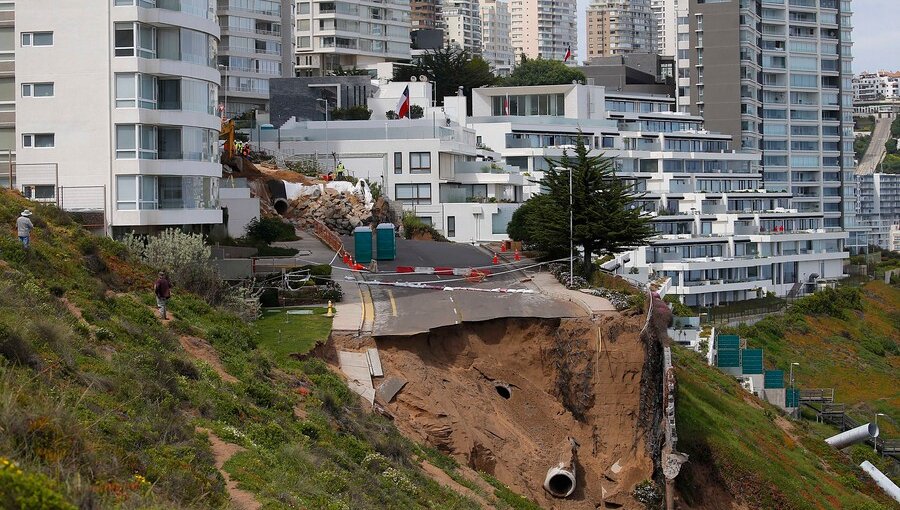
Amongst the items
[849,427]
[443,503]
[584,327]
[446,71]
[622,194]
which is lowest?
[849,427]

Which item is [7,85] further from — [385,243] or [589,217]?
[589,217]

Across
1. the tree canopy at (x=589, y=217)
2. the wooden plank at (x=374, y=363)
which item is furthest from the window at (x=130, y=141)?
the tree canopy at (x=589, y=217)

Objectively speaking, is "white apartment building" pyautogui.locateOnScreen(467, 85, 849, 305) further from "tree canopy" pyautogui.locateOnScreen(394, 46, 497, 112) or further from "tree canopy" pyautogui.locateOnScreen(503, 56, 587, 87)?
"tree canopy" pyautogui.locateOnScreen(503, 56, 587, 87)

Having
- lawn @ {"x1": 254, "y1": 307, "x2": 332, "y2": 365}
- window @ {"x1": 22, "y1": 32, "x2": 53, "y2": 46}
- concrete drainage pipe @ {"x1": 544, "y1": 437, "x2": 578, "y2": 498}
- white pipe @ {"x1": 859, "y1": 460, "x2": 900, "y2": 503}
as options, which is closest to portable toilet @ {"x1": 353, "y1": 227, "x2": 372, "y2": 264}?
lawn @ {"x1": 254, "y1": 307, "x2": 332, "y2": 365}

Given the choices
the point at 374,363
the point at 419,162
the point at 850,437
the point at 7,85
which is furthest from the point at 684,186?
the point at 374,363

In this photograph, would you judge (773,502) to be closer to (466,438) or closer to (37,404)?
(466,438)

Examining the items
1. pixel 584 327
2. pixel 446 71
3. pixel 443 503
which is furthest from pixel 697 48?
pixel 443 503

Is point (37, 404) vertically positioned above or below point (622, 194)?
below
